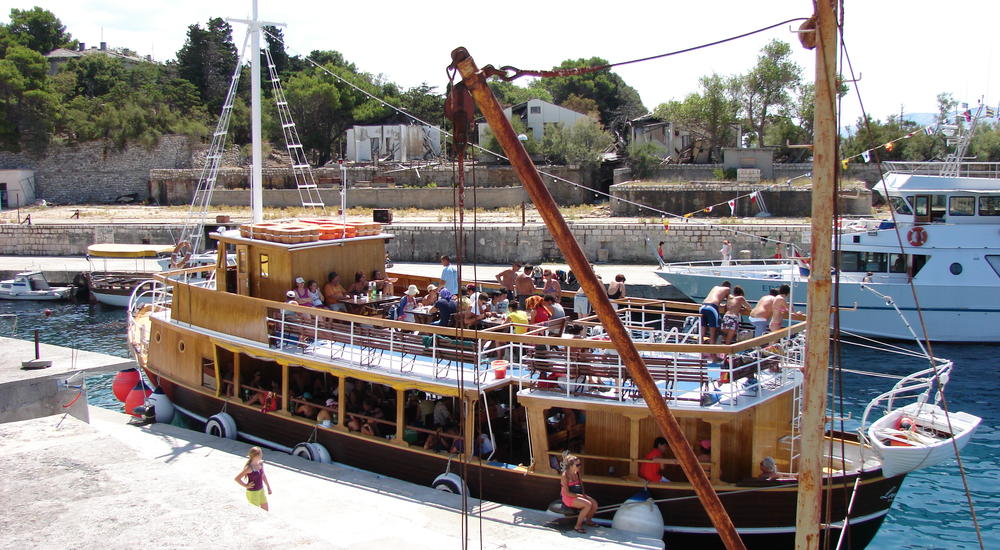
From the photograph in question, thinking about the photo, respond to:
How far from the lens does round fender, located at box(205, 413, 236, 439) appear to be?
1374 centimetres

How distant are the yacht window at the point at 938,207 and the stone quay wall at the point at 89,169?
48103 millimetres

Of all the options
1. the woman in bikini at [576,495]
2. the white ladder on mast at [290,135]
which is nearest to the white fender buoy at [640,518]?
the woman in bikini at [576,495]

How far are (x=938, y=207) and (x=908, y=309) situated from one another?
10.2 feet

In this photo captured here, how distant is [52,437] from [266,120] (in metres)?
54.9

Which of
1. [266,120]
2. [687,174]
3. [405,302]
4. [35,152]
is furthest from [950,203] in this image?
[35,152]

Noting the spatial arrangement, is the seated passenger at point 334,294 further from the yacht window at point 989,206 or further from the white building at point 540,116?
the white building at point 540,116

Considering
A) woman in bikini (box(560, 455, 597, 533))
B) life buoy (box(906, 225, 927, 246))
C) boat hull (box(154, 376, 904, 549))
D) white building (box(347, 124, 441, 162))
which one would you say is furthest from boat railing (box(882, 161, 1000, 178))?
white building (box(347, 124, 441, 162))

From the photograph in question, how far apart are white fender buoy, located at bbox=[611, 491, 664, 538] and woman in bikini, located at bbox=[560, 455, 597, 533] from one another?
0.36m

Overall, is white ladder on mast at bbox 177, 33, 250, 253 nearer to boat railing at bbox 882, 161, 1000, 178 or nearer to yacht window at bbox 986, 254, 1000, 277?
boat railing at bbox 882, 161, 1000, 178

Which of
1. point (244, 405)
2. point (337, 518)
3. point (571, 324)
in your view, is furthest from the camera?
point (244, 405)

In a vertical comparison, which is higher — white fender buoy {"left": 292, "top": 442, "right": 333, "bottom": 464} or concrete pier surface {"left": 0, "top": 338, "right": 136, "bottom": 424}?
concrete pier surface {"left": 0, "top": 338, "right": 136, "bottom": 424}

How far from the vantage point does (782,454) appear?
10828 mm

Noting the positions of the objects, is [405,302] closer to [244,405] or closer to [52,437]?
[244,405]

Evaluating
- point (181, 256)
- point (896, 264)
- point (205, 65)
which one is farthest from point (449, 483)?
point (205, 65)
